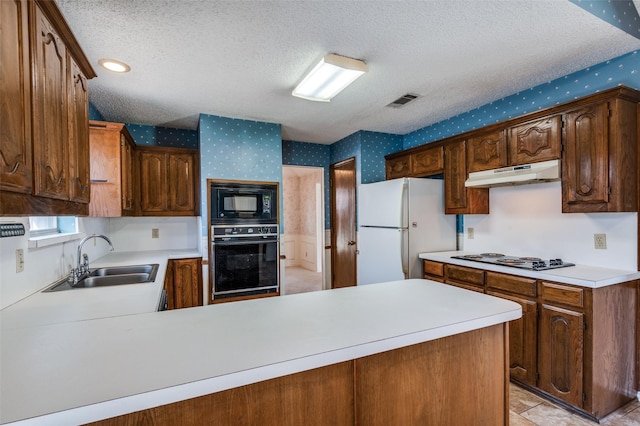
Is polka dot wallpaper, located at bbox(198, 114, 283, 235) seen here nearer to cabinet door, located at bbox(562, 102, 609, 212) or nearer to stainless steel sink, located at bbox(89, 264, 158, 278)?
stainless steel sink, located at bbox(89, 264, 158, 278)

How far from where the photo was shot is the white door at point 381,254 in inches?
128

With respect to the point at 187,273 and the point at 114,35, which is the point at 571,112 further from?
the point at 187,273

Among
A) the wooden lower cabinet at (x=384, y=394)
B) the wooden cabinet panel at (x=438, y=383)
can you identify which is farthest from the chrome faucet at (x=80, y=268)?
the wooden cabinet panel at (x=438, y=383)

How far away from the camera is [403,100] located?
302 cm

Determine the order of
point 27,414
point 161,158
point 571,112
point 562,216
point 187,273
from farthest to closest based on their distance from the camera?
point 161,158
point 187,273
point 562,216
point 571,112
point 27,414

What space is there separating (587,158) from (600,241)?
657 mm

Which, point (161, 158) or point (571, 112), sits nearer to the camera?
point (571, 112)

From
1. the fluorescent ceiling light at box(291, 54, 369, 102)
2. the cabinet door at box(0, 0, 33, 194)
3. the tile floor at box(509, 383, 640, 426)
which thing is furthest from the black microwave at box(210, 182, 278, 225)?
the tile floor at box(509, 383, 640, 426)

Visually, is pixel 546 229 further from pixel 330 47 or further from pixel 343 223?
pixel 343 223

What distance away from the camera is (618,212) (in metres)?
2.11

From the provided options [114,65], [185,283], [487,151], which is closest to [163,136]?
[114,65]

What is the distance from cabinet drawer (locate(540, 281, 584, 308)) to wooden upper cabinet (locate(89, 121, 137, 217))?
3.53m

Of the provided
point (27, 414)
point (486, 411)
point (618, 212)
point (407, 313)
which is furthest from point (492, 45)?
point (27, 414)

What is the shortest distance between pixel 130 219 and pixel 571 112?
181 inches
